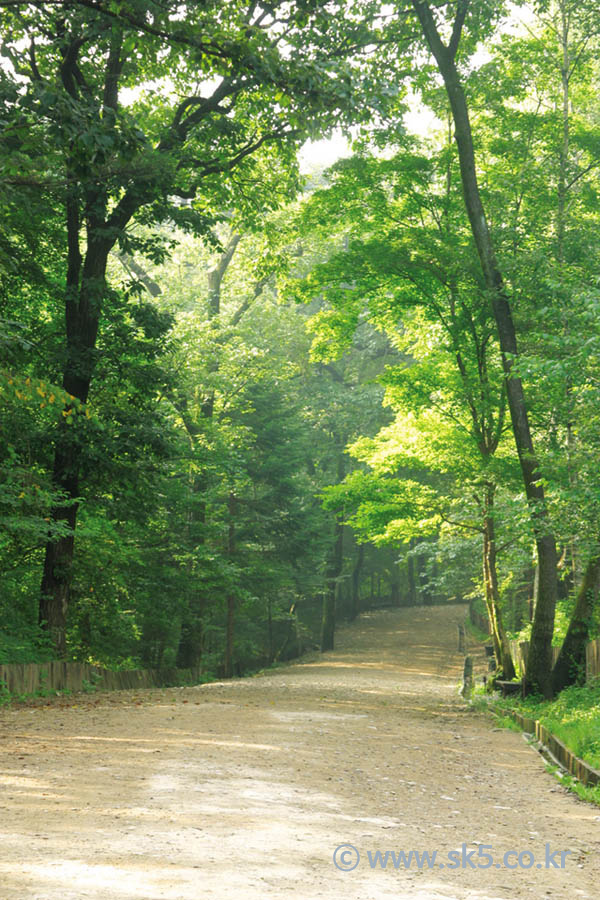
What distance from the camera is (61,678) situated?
43.2ft

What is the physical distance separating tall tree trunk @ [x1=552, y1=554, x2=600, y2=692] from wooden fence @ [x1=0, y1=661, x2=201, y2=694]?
26.0ft

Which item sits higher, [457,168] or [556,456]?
[457,168]

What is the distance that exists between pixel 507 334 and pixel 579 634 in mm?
5310

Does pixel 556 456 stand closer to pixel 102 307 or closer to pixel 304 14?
pixel 304 14

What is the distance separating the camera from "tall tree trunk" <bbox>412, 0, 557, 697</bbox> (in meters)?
14.2

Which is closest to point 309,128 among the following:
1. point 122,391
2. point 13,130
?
point 13,130

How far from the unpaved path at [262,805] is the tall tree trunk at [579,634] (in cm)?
233

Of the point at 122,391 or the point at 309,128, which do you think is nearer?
the point at 309,128

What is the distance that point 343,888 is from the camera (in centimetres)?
408

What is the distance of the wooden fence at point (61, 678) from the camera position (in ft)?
39.3

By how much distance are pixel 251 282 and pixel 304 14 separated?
19.8 m

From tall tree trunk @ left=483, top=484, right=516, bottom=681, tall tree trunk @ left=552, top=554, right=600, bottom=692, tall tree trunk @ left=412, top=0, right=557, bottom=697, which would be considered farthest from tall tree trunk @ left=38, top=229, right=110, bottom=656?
tall tree trunk @ left=552, top=554, right=600, bottom=692

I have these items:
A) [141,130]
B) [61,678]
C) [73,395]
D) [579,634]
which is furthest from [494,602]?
[141,130]

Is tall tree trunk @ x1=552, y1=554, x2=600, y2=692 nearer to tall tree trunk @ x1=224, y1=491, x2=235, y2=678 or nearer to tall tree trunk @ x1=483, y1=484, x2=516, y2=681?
tall tree trunk @ x1=483, y1=484, x2=516, y2=681
